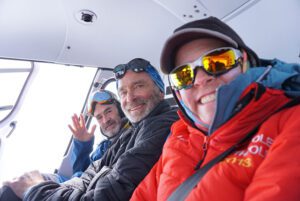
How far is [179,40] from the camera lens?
123cm

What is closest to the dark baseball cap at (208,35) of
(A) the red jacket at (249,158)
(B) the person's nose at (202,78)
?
(B) the person's nose at (202,78)

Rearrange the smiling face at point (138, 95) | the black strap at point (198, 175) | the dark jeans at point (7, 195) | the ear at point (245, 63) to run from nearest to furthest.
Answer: the black strap at point (198, 175) < the ear at point (245, 63) < the dark jeans at point (7, 195) < the smiling face at point (138, 95)

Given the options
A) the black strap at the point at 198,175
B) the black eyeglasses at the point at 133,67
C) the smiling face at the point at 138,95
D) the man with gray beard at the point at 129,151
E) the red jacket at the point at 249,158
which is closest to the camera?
the red jacket at the point at 249,158

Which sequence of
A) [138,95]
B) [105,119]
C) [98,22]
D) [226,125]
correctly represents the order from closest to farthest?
[226,125] → [138,95] → [98,22] → [105,119]

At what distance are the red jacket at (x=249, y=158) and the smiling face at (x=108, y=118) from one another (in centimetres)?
135

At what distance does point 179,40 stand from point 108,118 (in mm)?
1416

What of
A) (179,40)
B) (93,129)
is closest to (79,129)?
(93,129)

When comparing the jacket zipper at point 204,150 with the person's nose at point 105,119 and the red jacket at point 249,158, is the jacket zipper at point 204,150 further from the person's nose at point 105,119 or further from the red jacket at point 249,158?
the person's nose at point 105,119

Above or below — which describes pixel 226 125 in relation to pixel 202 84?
below

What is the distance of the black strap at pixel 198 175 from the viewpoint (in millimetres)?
892

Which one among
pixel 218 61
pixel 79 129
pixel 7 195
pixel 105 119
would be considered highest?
pixel 218 61

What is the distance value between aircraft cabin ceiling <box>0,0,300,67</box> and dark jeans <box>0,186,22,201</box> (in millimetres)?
1127

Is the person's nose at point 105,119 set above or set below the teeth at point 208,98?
above

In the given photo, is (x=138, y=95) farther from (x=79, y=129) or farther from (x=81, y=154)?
(x=81, y=154)
